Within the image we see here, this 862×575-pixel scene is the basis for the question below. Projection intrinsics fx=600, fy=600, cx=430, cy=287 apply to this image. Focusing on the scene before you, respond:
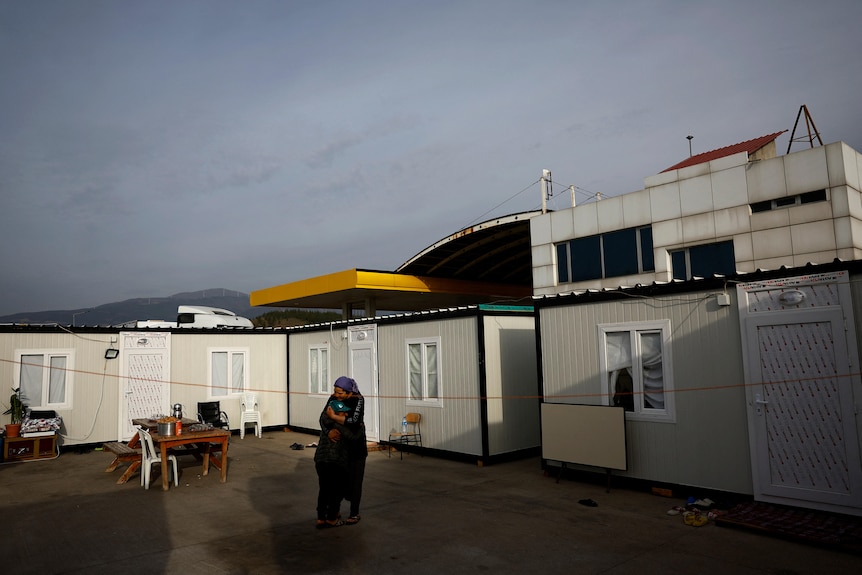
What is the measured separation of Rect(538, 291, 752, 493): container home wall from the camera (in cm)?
710

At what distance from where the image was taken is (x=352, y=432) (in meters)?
6.62

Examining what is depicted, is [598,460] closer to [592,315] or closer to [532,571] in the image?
[592,315]

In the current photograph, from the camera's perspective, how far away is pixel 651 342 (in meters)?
8.02

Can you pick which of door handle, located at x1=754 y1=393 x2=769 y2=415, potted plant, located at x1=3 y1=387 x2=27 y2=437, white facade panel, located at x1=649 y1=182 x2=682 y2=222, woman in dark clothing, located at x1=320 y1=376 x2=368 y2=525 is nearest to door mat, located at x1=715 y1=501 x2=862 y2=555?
door handle, located at x1=754 y1=393 x2=769 y2=415

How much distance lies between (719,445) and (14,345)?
1306cm

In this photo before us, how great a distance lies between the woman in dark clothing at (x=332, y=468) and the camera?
6512 mm

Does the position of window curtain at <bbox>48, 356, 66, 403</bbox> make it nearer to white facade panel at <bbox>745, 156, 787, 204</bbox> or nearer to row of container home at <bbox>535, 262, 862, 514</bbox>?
row of container home at <bbox>535, 262, 862, 514</bbox>

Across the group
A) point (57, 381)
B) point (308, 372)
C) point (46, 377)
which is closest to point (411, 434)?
point (308, 372)

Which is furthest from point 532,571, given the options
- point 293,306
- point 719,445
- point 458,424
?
point 293,306

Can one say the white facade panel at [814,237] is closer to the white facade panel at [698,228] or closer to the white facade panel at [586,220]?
the white facade panel at [698,228]

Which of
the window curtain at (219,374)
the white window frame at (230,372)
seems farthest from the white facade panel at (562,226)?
the window curtain at (219,374)

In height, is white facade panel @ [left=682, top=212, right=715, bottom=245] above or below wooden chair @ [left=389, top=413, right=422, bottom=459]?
above

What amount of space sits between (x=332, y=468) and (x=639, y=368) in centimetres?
428

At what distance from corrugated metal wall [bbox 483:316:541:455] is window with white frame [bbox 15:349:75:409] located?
29.6 ft
